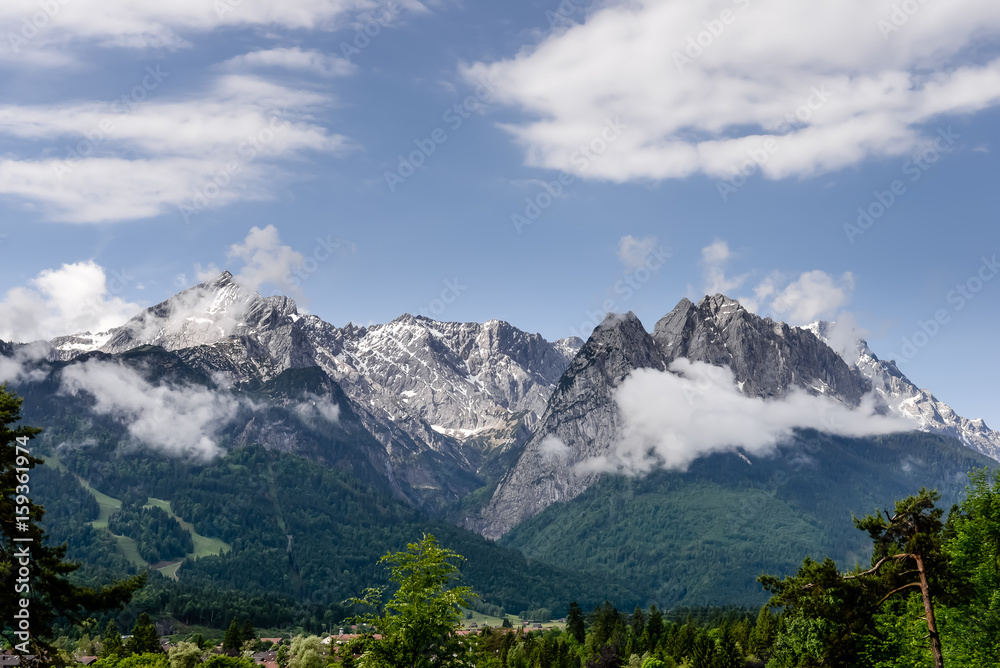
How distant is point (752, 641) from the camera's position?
158250mm

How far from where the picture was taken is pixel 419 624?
39.5 m

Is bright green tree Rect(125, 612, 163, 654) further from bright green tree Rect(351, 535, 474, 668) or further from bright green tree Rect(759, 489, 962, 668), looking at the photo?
bright green tree Rect(759, 489, 962, 668)

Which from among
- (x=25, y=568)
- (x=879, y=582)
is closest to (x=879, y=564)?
(x=879, y=582)

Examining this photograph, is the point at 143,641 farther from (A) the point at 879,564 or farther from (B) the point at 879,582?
(A) the point at 879,564

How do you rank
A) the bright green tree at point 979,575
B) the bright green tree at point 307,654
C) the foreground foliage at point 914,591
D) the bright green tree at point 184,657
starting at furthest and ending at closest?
the bright green tree at point 307,654 → the bright green tree at point 184,657 → the bright green tree at point 979,575 → the foreground foliage at point 914,591

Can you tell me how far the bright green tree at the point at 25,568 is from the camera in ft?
109

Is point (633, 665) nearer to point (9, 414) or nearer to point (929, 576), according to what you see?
point (929, 576)

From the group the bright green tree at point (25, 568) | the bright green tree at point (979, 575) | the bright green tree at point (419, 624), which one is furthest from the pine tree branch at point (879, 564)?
the bright green tree at point (25, 568)

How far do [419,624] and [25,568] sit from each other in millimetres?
17484

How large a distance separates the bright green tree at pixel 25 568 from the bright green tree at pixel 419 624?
1247 cm

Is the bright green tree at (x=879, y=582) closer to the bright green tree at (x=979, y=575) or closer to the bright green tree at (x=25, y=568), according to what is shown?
the bright green tree at (x=979, y=575)

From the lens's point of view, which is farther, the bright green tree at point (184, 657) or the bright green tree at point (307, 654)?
the bright green tree at point (307, 654)

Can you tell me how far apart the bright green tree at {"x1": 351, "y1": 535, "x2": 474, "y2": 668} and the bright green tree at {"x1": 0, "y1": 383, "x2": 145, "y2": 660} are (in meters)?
12.5

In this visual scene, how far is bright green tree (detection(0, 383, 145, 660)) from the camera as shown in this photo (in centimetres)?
3325
